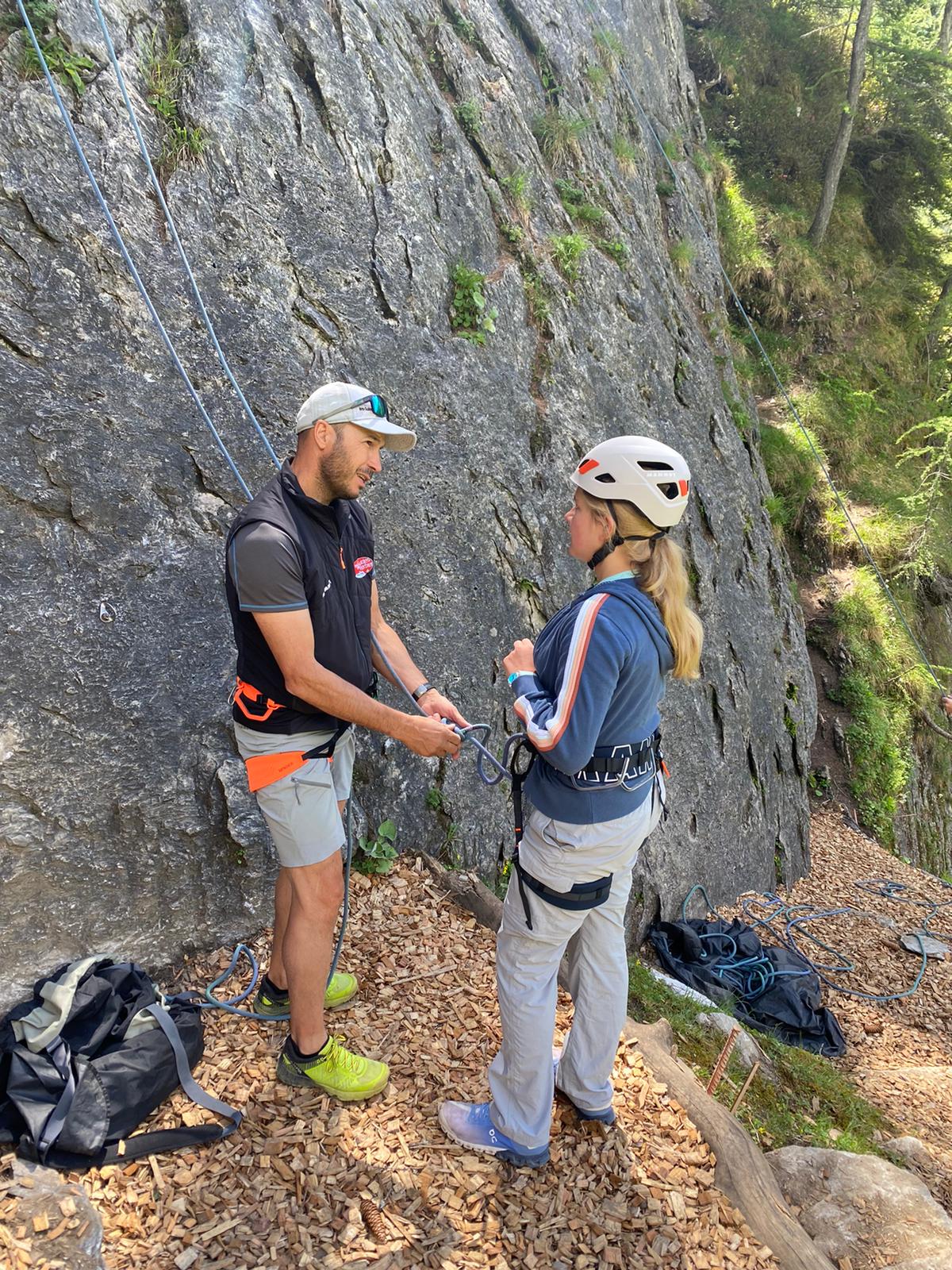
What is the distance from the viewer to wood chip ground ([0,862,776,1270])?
259 centimetres

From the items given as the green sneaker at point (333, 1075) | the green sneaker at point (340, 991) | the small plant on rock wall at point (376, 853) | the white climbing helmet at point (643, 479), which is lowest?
the small plant on rock wall at point (376, 853)

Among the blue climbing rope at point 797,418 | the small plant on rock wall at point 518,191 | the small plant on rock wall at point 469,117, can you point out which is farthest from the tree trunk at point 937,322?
the small plant on rock wall at point 469,117

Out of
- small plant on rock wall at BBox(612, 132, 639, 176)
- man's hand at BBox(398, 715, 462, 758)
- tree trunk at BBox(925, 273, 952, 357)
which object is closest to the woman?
man's hand at BBox(398, 715, 462, 758)

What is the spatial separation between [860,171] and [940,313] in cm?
418

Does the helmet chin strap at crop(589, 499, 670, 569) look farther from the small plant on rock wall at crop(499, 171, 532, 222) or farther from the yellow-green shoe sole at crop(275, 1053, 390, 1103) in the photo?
the small plant on rock wall at crop(499, 171, 532, 222)

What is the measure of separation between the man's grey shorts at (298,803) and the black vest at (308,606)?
0.05 meters

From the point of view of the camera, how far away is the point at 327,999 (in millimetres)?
3691

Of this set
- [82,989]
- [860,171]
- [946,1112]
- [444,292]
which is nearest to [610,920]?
[82,989]

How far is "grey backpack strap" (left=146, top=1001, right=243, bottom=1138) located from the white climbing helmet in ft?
8.71

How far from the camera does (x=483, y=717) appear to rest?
18.0ft

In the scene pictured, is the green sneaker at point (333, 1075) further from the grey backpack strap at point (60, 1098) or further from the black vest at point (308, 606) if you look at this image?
the black vest at point (308, 606)

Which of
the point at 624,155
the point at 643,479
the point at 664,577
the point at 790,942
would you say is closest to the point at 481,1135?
the point at 664,577

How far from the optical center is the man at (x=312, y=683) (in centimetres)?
277

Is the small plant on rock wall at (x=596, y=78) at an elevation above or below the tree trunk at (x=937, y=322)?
above
